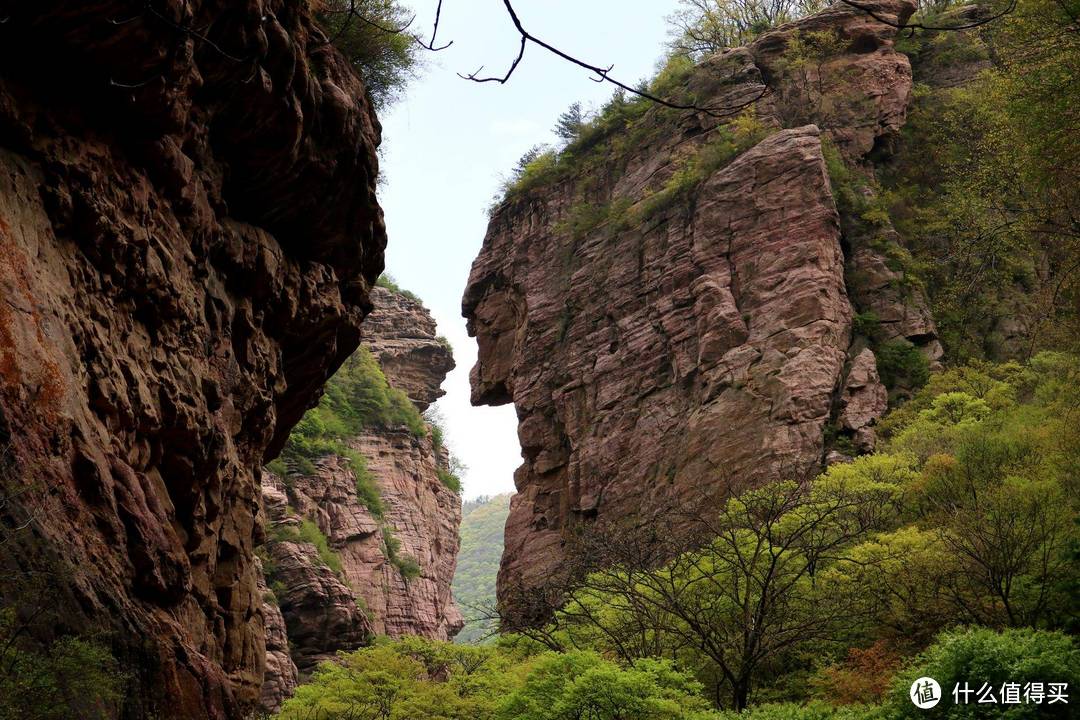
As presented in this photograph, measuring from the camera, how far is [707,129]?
151 feet

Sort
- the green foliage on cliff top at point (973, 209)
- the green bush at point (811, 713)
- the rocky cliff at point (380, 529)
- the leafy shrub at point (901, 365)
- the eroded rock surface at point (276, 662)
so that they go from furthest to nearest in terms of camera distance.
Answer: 1. the rocky cliff at point (380, 529)
2. the leafy shrub at point (901, 365)
3. the eroded rock surface at point (276, 662)
4. the green foliage on cliff top at point (973, 209)
5. the green bush at point (811, 713)

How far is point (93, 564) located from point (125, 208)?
190 inches

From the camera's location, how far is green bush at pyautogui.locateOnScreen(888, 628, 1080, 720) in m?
13.6

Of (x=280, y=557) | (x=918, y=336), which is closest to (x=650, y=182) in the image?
(x=918, y=336)

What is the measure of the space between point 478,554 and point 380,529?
99.1m

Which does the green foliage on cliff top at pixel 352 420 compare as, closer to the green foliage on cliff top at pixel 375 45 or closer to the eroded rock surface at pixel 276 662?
the eroded rock surface at pixel 276 662

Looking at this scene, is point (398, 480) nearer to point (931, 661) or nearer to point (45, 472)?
point (931, 661)

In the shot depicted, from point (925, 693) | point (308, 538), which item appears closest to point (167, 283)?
point (925, 693)

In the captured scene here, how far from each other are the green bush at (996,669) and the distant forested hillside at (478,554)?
98904 millimetres

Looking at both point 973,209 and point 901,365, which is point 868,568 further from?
point 973,209

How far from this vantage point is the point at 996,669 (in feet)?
46.3

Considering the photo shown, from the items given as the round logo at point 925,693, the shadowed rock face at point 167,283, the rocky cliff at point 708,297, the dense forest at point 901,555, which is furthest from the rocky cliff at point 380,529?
the round logo at point 925,693

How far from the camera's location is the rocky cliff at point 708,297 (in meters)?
35.5

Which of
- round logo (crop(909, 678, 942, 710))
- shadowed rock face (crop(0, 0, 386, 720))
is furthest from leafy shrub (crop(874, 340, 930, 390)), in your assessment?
shadowed rock face (crop(0, 0, 386, 720))
